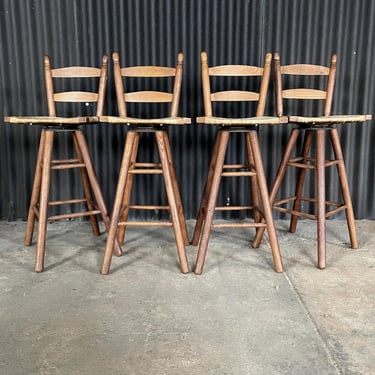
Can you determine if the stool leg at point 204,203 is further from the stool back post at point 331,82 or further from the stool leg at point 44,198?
the stool leg at point 44,198

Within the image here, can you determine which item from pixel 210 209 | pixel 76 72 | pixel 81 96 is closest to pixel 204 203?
pixel 210 209

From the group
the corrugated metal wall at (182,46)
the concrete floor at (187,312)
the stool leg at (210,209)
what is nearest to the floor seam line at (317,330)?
the concrete floor at (187,312)

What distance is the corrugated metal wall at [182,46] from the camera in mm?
2734

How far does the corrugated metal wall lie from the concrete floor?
71 centimetres

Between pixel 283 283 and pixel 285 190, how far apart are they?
113 centimetres

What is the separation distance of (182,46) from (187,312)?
1.78m

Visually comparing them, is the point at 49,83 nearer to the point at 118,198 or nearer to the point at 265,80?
the point at 118,198

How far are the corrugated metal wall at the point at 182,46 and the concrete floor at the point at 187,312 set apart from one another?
0.71 m

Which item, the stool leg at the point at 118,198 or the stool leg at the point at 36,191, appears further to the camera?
the stool leg at the point at 36,191

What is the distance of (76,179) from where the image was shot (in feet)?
9.57

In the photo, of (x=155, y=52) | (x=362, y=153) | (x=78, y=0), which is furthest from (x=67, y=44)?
(x=362, y=153)

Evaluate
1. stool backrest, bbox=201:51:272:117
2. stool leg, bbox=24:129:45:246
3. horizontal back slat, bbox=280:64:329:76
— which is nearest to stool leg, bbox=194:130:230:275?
stool backrest, bbox=201:51:272:117

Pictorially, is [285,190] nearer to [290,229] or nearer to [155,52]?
[290,229]

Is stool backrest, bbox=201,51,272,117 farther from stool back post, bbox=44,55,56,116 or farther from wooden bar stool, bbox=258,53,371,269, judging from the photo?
stool back post, bbox=44,55,56,116
